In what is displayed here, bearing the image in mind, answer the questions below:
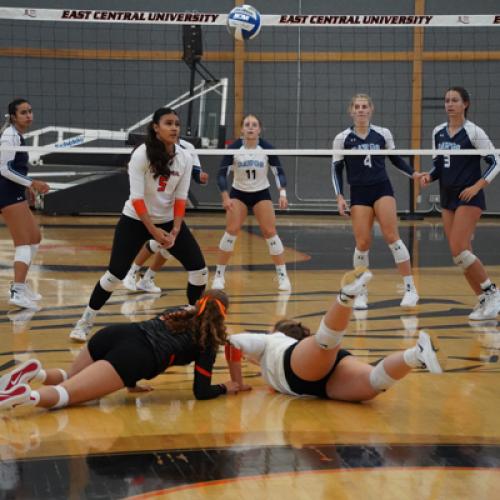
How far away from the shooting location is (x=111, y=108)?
2078 cm

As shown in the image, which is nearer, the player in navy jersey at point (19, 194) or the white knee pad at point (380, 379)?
the white knee pad at point (380, 379)

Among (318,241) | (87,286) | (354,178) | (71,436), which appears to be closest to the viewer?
(71,436)

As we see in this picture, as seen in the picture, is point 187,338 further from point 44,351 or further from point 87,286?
point 87,286

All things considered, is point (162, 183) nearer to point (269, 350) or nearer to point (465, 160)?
point (269, 350)

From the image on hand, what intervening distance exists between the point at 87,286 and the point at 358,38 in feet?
40.0

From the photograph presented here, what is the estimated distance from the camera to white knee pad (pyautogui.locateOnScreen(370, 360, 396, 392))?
18.2 feet

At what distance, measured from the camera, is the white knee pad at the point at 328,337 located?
5430 millimetres

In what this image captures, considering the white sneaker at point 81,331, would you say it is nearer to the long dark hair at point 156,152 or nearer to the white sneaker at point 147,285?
the long dark hair at point 156,152

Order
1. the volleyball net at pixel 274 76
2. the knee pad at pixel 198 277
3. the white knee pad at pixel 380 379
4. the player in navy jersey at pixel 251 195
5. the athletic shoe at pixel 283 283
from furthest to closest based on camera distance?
1. the volleyball net at pixel 274 76
2. the player in navy jersey at pixel 251 195
3. the athletic shoe at pixel 283 283
4. the knee pad at pixel 198 277
5. the white knee pad at pixel 380 379

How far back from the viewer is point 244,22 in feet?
35.4

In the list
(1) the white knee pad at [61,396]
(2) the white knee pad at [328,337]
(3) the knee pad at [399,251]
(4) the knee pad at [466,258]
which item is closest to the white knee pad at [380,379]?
(2) the white knee pad at [328,337]

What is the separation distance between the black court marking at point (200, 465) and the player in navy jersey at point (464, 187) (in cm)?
399

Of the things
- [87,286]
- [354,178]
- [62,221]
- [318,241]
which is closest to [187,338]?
[354,178]

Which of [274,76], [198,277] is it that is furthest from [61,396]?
[274,76]
